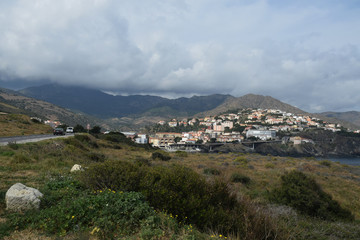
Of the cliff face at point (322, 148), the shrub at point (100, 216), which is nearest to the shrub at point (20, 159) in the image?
the shrub at point (100, 216)

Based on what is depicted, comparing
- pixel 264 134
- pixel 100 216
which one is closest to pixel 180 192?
pixel 100 216

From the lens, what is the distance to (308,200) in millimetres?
8820

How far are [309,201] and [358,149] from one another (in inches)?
4299

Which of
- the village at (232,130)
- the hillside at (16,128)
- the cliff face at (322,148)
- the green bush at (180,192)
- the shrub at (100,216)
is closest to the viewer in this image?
the shrub at (100,216)

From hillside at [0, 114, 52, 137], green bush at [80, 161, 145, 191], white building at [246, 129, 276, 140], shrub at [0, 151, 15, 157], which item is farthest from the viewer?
white building at [246, 129, 276, 140]

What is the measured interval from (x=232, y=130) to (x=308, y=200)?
146 metres

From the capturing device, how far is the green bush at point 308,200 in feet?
28.3

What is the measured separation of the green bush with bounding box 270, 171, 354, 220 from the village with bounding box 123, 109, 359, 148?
8711 cm

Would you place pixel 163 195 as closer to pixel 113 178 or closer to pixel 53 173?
pixel 113 178

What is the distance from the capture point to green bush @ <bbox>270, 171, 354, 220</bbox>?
8.64 m

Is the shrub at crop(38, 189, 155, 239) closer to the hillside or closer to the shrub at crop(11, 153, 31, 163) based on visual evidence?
the shrub at crop(11, 153, 31, 163)

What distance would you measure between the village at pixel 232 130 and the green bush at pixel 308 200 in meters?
87.1

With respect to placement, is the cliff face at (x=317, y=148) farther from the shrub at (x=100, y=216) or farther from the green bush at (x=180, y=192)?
the shrub at (x=100, y=216)

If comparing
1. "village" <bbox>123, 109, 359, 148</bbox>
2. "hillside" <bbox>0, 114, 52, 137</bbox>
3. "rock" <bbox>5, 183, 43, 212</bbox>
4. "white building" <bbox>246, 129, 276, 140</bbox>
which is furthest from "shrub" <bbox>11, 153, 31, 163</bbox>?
"white building" <bbox>246, 129, 276, 140</bbox>
